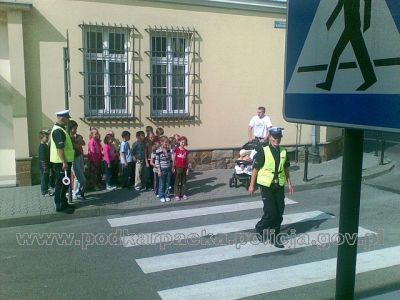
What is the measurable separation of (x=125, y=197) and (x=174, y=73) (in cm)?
414

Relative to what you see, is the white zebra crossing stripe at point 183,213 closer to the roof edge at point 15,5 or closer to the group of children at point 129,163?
the group of children at point 129,163

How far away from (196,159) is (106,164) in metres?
3.11

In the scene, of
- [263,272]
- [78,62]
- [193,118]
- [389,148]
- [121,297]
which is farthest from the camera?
[389,148]

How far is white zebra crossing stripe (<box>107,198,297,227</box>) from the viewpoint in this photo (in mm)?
7944

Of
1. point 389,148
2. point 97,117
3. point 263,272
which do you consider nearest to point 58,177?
point 97,117

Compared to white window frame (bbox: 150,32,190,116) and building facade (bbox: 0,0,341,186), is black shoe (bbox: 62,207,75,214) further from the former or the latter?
white window frame (bbox: 150,32,190,116)

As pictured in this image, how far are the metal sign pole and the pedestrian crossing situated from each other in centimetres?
312

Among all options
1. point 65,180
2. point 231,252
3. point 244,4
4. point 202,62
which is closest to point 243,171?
point 202,62

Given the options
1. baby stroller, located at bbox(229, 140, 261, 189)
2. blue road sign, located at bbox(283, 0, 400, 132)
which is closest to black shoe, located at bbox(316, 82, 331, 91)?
blue road sign, located at bbox(283, 0, 400, 132)

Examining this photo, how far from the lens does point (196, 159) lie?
1225 centimetres

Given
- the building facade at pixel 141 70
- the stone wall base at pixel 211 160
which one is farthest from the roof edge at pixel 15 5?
the stone wall base at pixel 211 160

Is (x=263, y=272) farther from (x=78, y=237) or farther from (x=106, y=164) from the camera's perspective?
(x=106, y=164)

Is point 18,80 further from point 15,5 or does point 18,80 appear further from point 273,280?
point 273,280

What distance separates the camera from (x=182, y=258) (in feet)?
19.8
